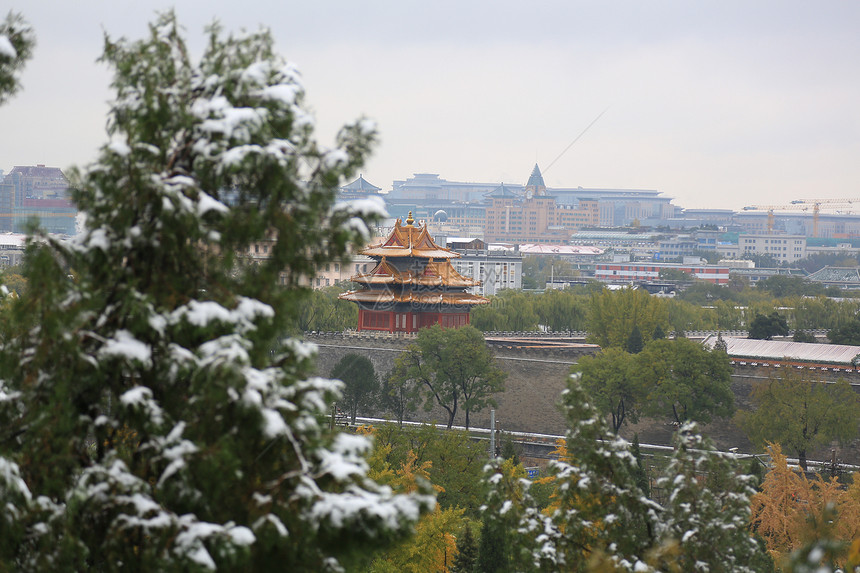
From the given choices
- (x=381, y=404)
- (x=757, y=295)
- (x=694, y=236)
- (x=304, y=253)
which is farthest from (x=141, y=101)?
(x=694, y=236)

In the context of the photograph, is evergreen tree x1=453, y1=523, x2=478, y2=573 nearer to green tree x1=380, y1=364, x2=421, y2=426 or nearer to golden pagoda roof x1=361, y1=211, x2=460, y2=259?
green tree x1=380, y1=364, x2=421, y2=426

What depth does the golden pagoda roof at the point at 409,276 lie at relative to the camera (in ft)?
145

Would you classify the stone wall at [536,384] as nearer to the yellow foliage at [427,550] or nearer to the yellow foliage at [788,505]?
the yellow foliage at [788,505]

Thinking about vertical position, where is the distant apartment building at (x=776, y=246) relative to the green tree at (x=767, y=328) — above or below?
above

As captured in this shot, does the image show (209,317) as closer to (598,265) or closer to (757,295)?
(757,295)

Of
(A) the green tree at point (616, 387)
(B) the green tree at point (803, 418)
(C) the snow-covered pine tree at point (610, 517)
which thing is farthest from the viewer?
(A) the green tree at point (616, 387)

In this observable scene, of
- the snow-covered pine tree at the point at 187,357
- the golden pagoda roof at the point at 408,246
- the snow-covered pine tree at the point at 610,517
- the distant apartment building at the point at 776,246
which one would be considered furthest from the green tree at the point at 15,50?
the distant apartment building at the point at 776,246

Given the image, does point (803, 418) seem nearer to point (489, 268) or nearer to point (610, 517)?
point (610, 517)

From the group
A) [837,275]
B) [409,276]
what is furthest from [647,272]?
[409,276]

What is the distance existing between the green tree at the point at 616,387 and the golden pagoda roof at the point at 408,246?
1018 cm

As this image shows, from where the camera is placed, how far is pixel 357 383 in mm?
39000

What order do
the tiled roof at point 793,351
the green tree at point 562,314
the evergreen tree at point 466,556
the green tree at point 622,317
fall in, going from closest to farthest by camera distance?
the evergreen tree at point 466,556
the tiled roof at point 793,351
the green tree at point 622,317
the green tree at point 562,314

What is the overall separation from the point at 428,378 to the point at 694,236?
396 ft

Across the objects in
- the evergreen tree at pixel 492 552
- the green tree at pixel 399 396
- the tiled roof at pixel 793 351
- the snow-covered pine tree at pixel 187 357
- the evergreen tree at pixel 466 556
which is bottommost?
the green tree at pixel 399 396
